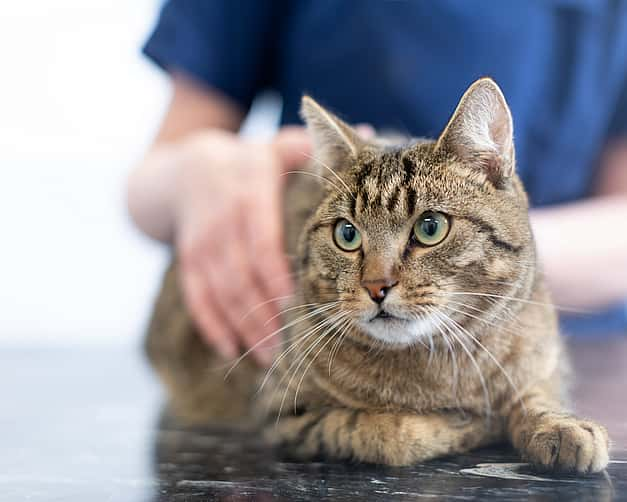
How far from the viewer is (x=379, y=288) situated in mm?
763

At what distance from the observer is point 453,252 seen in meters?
0.77

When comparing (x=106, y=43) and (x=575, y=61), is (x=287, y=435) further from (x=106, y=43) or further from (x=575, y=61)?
(x=106, y=43)

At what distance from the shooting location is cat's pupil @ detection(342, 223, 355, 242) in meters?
0.83

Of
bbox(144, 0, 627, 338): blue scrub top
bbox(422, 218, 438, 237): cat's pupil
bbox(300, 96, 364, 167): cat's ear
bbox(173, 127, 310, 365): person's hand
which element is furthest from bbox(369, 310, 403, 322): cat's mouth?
bbox(144, 0, 627, 338): blue scrub top

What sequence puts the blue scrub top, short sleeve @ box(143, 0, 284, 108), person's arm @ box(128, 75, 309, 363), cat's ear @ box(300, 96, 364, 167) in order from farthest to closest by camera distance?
short sleeve @ box(143, 0, 284, 108) < the blue scrub top < person's arm @ box(128, 75, 309, 363) < cat's ear @ box(300, 96, 364, 167)

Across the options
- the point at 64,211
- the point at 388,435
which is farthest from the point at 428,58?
the point at 64,211

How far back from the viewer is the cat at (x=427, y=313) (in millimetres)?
758

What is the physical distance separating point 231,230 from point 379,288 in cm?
77

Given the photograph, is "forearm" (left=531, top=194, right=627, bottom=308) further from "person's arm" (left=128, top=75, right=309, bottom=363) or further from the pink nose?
the pink nose

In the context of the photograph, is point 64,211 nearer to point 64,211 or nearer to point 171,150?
point 64,211

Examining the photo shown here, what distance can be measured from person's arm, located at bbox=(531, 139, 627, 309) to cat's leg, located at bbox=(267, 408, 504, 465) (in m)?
0.68

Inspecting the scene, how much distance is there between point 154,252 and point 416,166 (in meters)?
2.29

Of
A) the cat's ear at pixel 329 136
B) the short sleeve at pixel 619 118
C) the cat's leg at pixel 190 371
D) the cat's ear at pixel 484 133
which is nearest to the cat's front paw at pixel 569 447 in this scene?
the cat's ear at pixel 484 133

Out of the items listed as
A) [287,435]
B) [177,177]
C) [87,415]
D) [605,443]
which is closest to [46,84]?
[177,177]
